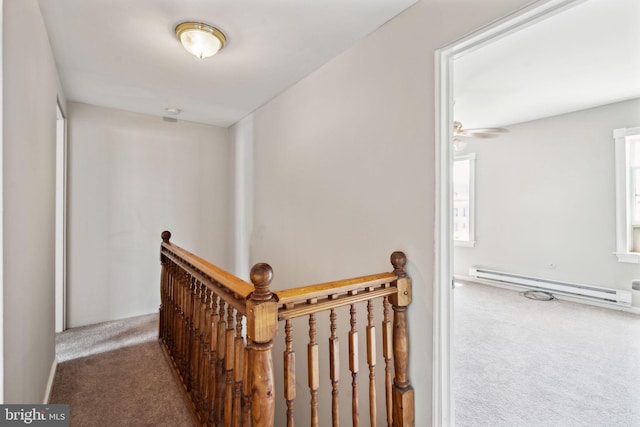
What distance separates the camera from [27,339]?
58.6 inches

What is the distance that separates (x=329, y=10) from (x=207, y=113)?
235 cm

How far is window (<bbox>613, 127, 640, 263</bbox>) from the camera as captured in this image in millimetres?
3768

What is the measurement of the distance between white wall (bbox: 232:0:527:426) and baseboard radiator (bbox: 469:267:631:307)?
3778mm

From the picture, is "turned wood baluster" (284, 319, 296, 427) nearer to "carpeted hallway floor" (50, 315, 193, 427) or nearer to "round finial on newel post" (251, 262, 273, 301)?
"round finial on newel post" (251, 262, 273, 301)

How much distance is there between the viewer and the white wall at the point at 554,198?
3918mm

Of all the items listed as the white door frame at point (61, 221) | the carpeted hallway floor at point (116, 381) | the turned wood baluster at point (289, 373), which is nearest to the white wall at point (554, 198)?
the turned wood baluster at point (289, 373)

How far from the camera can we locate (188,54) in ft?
7.32

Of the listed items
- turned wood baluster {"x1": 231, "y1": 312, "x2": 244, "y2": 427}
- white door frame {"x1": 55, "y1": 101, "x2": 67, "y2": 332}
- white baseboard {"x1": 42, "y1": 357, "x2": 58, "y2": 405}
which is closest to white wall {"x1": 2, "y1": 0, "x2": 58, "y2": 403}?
white baseboard {"x1": 42, "y1": 357, "x2": 58, "y2": 405}

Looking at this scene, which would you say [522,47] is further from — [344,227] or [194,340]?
[194,340]

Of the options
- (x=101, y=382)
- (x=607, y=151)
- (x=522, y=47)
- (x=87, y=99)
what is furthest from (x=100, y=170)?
(x=607, y=151)

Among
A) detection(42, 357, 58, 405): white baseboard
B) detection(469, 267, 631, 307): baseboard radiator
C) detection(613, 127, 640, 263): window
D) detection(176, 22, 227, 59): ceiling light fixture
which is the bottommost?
detection(42, 357, 58, 405): white baseboard

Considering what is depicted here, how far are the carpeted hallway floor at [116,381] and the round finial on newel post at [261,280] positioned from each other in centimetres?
127

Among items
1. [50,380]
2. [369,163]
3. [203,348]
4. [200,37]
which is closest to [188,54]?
[200,37]

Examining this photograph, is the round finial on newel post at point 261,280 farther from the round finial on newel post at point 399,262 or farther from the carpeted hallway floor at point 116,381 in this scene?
the carpeted hallway floor at point 116,381
